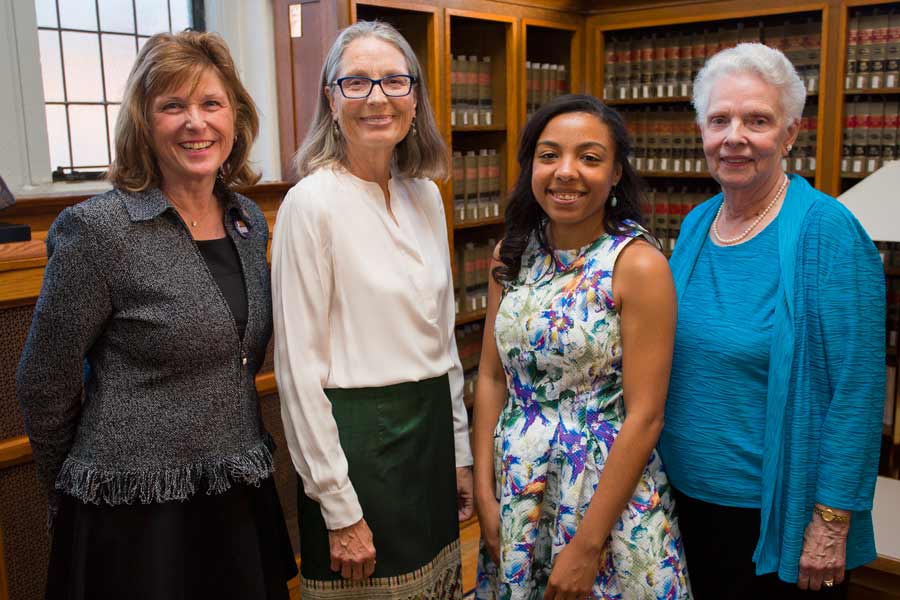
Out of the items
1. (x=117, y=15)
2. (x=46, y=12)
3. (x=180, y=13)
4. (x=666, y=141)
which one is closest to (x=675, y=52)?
(x=666, y=141)

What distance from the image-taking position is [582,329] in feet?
4.96

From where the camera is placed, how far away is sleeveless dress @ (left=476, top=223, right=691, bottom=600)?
1.52 metres

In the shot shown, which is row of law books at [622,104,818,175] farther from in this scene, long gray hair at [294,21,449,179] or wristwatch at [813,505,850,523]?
wristwatch at [813,505,850,523]

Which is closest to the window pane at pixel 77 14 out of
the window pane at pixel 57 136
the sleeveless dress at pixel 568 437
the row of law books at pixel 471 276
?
the window pane at pixel 57 136

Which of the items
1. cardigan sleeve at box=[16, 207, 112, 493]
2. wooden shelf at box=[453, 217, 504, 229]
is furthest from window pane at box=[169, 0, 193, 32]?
cardigan sleeve at box=[16, 207, 112, 493]

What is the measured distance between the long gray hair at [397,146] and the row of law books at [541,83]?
7.65 feet

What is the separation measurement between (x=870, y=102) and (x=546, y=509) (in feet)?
9.79

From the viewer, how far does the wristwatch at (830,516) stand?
4.88 feet

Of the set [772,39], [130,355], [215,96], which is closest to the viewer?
[130,355]

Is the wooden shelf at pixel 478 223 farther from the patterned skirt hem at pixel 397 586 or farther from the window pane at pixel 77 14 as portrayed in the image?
the patterned skirt hem at pixel 397 586

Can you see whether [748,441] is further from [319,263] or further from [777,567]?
[319,263]

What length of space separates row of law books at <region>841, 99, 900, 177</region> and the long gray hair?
266cm

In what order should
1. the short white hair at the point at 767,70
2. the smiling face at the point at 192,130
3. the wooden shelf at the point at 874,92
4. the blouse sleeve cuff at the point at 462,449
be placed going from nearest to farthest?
the smiling face at the point at 192,130, the short white hair at the point at 767,70, the blouse sleeve cuff at the point at 462,449, the wooden shelf at the point at 874,92

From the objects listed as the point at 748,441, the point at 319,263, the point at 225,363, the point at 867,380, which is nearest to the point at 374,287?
the point at 319,263
